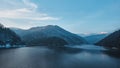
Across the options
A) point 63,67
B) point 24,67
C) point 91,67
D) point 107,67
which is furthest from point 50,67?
point 107,67

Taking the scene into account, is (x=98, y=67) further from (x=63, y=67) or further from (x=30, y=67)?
(x=30, y=67)

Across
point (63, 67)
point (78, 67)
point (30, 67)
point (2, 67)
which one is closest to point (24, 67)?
point (30, 67)

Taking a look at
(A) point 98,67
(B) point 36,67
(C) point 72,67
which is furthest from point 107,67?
(B) point 36,67

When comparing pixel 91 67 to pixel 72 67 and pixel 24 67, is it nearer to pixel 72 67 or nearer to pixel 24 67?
pixel 72 67

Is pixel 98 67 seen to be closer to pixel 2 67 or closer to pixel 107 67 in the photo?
pixel 107 67

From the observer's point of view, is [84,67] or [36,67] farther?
[84,67]

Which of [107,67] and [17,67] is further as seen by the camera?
[107,67]

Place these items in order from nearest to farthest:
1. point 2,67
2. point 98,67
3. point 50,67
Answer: point 2,67, point 50,67, point 98,67

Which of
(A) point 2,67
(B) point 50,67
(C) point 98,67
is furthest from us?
(C) point 98,67
